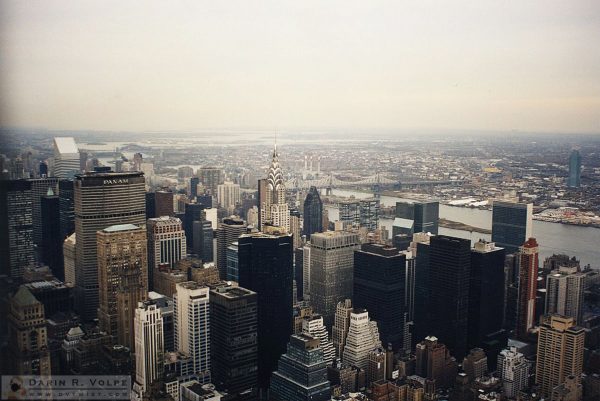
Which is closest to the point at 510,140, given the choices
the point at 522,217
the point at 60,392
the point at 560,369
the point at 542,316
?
the point at 522,217

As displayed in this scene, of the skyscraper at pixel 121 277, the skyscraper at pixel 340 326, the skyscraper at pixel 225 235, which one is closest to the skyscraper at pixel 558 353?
the skyscraper at pixel 340 326

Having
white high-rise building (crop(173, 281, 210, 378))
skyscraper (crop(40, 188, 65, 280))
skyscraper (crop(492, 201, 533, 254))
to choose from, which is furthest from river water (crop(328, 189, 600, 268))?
skyscraper (crop(40, 188, 65, 280))

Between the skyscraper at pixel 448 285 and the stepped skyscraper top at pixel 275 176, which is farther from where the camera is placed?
the stepped skyscraper top at pixel 275 176

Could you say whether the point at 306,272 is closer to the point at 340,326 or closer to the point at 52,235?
the point at 340,326

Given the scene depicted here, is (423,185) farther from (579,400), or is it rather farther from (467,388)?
(579,400)

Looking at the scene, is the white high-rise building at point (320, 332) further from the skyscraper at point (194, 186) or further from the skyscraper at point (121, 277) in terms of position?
the skyscraper at point (194, 186)

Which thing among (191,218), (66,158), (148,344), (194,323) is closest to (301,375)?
→ (194,323)
